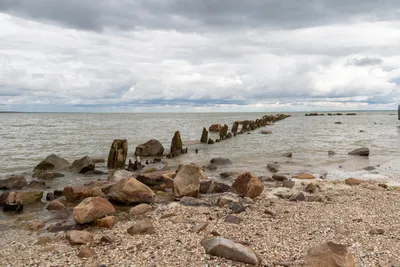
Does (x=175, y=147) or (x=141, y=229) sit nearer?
(x=141, y=229)

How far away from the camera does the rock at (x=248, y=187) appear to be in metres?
10.8

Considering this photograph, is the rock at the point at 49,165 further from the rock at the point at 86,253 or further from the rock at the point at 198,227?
the rock at the point at 198,227

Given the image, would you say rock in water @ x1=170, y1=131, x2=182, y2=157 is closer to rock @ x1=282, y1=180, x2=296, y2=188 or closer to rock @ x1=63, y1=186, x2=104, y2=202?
rock @ x1=282, y1=180, x2=296, y2=188

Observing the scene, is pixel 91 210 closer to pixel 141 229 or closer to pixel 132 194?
pixel 141 229

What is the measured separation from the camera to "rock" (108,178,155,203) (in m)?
10.1

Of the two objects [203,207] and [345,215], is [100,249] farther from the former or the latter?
[345,215]

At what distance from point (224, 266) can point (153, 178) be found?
8.18m

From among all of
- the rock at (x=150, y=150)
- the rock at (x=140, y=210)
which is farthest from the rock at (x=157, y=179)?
the rock at (x=150, y=150)

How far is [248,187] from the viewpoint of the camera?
10844mm

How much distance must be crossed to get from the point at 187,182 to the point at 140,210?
237cm

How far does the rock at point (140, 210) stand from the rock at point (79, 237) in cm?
203

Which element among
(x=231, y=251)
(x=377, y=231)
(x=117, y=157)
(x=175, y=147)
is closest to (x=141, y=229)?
(x=231, y=251)

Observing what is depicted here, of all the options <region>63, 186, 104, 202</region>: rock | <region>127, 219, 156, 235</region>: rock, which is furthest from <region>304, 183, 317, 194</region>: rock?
<region>63, 186, 104, 202</region>: rock

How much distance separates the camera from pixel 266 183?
13.3 meters
